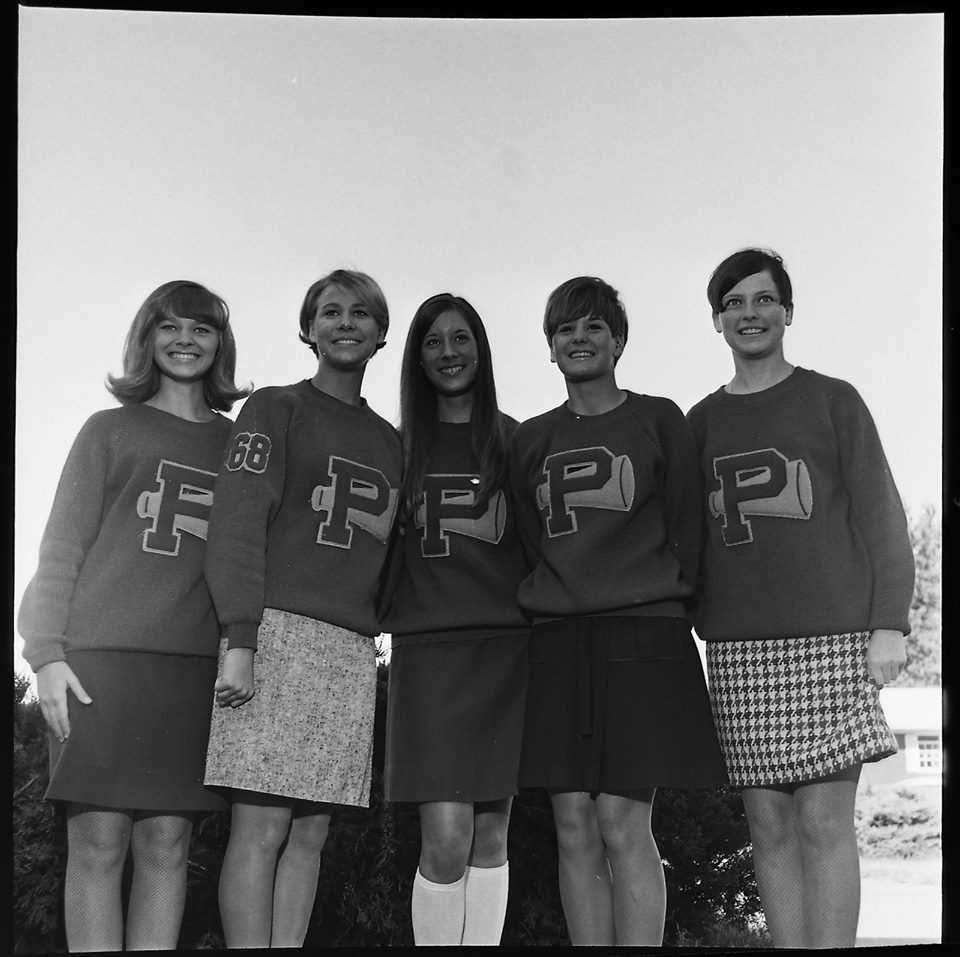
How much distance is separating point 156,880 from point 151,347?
3.80 ft

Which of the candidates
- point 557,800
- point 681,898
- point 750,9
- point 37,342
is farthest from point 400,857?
point 750,9

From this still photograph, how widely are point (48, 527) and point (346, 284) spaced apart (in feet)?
2.80

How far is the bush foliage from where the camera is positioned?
2609 mm

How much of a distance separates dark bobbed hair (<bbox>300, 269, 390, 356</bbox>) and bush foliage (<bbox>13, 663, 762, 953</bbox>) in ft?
2.57

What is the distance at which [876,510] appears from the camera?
2.54 m

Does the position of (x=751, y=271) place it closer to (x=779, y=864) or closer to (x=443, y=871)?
(x=779, y=864)

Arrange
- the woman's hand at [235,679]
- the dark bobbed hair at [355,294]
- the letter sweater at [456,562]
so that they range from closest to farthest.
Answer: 1. the woman's hand at [235,679]
2. the letter sweater at [456,562]
3. the dark bobbed hair at [355,294]

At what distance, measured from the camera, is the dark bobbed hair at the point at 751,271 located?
2.66 meters

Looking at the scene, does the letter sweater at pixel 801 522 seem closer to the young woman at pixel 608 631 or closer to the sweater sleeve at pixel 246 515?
the young woman at pixel 608 631

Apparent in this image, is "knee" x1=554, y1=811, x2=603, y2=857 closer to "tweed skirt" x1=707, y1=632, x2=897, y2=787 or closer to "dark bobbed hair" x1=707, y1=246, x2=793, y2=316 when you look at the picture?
"tweed skirt" x1=707, y1=632, x2=897, y2=787

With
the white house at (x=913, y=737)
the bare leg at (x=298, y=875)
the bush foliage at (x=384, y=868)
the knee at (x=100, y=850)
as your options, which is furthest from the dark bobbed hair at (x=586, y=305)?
the knee at (x=100, y=850)

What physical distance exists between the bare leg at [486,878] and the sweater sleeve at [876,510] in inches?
36.2

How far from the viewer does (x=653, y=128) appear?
275 centimetres

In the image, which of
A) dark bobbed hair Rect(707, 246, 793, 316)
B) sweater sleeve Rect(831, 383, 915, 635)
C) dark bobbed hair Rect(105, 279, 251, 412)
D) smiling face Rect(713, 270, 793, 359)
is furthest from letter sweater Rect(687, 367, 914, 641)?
dark bobbed hair Rect(105, 279, 251, 412)
